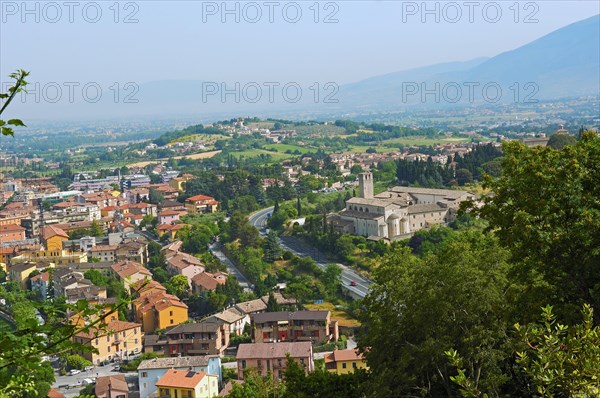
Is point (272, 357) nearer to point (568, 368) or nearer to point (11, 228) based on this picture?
point (568, 368)

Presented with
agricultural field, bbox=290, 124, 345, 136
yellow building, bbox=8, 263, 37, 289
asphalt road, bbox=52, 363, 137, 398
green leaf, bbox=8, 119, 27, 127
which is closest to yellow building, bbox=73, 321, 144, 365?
asphalt road, bbox=52, 363, 137, 398

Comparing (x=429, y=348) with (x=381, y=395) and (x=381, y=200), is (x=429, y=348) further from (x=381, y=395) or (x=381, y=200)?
(x=381, y=200)

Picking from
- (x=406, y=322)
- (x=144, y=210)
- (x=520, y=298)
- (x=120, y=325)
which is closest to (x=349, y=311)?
(x=120, y=325)

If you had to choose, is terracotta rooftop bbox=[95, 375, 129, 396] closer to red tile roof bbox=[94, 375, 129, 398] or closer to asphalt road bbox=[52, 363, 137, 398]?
red tile roof bbox=[94, 375, 129, 398]

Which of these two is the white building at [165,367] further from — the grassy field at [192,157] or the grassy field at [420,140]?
the grassy field at [420,140]

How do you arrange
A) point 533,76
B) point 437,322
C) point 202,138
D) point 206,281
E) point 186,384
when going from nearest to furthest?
point 437,322
point 186,384
point 206,281
point 202,138
point 533,76

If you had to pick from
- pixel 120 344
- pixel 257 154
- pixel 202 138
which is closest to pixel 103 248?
pixel 120 344

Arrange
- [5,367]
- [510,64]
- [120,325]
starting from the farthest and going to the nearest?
[510,64]
[120,325]
[5,367]
